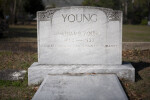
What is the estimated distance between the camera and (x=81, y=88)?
17.5 ft

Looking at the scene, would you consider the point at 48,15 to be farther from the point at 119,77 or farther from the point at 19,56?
the point at 19,56

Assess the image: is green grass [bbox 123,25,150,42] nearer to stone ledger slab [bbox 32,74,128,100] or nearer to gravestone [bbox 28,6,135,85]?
gravestone [bbox 28,6,135,85]

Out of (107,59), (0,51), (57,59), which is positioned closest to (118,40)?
(107,59)

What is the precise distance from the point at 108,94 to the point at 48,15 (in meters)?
2.79

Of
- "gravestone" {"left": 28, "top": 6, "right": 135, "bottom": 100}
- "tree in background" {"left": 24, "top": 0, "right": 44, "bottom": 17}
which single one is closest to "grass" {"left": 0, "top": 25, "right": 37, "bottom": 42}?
"gravestone" {"left": 28, "top": 6, "right": 135, "bottom": 100}

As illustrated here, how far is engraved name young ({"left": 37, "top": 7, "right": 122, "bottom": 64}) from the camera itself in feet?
21.7

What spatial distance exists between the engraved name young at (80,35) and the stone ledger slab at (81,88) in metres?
0.68

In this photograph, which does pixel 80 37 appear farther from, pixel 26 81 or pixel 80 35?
pixel 26 81

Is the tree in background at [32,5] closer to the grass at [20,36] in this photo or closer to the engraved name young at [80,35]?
the grass at [20,36]

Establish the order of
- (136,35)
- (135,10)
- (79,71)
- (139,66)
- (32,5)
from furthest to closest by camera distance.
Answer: (135,10), (32,5), (136,35), (139,66), (79,71)

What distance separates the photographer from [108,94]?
4.92 m

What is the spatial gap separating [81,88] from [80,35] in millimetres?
1803

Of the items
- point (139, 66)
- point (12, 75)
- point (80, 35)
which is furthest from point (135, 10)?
point (12, 75)

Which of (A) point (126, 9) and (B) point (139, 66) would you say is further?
(A) point (126, 9)
